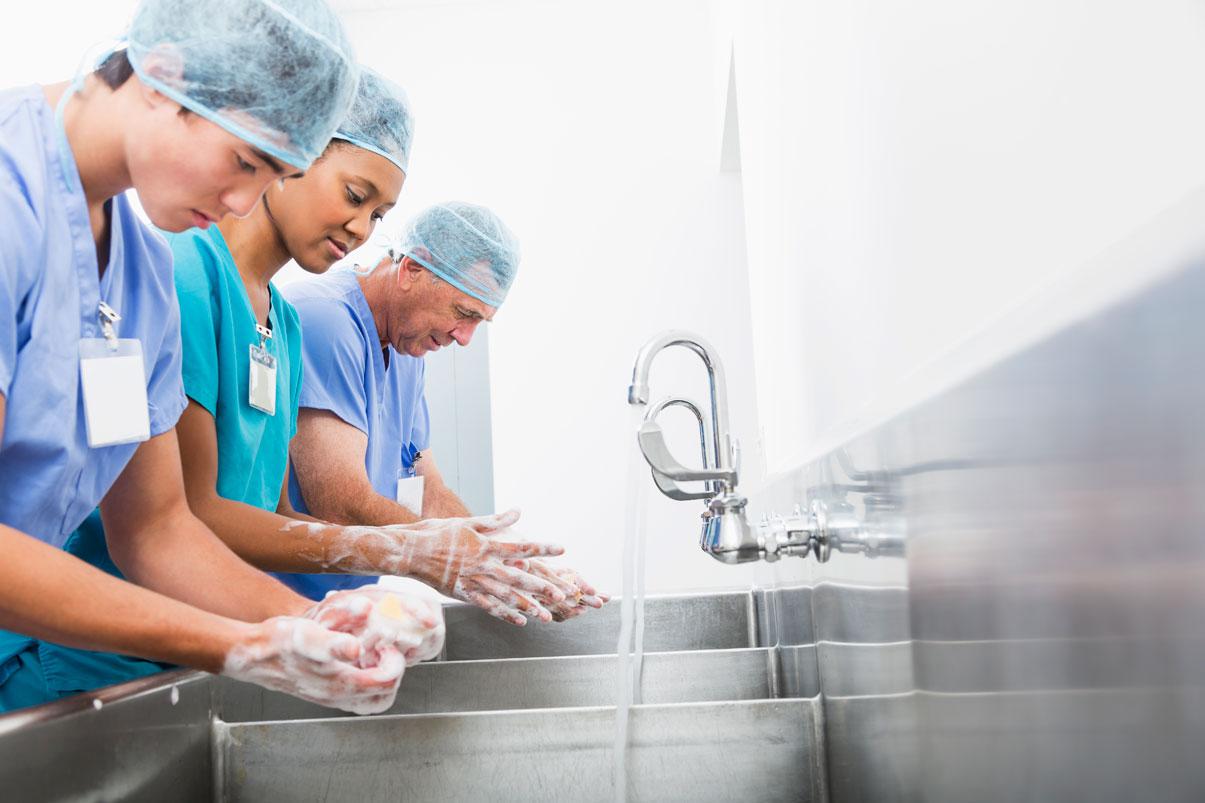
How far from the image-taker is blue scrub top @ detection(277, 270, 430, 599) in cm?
166

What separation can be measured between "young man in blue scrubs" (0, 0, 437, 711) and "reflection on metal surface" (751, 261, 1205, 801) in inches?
→ 17.5

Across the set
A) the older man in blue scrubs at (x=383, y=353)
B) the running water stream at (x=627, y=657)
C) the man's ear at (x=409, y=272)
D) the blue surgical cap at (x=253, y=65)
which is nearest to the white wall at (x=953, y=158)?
the running water stream at (x=627, y=657)

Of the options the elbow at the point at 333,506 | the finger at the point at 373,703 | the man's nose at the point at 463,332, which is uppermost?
the man's nose at the point at 463,332

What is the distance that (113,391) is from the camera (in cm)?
91

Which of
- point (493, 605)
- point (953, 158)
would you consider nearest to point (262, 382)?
point (493, 605)

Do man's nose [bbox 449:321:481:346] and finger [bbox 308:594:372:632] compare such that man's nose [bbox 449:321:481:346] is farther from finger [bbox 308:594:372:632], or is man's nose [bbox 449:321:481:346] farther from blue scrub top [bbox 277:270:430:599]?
finger [bbox 308:594:372:632]

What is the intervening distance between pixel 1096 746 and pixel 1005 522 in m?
0.12

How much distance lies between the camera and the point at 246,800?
1.00 m

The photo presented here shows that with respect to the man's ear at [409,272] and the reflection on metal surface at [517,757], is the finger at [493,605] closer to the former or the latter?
the reflection on metal surface at [517,757]

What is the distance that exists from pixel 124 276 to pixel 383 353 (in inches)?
36.6

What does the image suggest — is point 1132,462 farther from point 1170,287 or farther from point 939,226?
point 939,226

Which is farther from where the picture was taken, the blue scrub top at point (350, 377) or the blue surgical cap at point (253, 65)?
the blue scrub top at point (350, 377)

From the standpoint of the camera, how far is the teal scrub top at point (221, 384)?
1.16m

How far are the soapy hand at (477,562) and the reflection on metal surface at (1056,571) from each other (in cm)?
67
